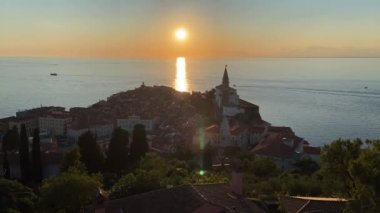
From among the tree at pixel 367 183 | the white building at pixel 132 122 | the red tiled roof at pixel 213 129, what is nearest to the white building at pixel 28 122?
the white building at pixel 132 122

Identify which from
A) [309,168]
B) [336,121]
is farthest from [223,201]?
[336,121]

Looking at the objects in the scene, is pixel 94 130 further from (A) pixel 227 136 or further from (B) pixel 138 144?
(B) pixel 138 144

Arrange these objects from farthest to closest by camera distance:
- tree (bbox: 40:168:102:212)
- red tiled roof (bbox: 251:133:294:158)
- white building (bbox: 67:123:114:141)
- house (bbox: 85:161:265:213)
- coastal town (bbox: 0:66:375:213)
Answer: white building (bbox: 67:123:114:141)
red tiled roof (bbox: 251:133:294:158)
tree (bbox: 40:168:102:212)
coastal town (bbox: 0:66:375:213)
house (bbox: 85:161:265:213)

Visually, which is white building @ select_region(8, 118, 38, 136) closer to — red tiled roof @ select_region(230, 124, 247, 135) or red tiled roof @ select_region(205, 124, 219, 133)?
red tiled roof @ select_region(205, 124, 219, 133)

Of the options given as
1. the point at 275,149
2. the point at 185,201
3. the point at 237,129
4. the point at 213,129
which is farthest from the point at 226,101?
the point at 185,201

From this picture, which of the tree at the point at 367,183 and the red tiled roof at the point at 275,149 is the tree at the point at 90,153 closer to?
the red tiled roof at the point at 275,149

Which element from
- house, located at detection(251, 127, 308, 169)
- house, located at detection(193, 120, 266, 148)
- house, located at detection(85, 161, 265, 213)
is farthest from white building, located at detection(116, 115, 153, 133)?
house, located at detection(85, 161, 265, 213)
